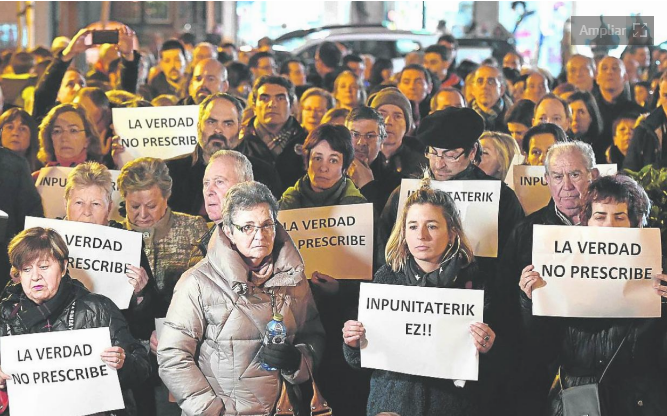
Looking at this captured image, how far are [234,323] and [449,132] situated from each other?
7.41ft

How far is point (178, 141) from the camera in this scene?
9047 mm

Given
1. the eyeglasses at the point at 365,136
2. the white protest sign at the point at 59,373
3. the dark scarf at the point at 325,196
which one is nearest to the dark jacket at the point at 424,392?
the white protest sign at the point at 59,373

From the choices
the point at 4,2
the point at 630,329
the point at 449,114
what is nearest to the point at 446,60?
the point at 449,114

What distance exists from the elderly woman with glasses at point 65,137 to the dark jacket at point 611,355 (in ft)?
12.1

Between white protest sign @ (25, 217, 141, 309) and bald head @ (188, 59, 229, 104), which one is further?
bald head @ (188, 59, 229, 104)

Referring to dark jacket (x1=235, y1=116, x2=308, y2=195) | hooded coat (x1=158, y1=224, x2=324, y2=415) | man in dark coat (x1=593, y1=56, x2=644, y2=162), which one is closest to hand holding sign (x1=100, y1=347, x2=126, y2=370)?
hooded coat (x1=158, y1=224, x2=324, y2=415)

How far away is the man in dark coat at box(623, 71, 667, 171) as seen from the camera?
31.2ft

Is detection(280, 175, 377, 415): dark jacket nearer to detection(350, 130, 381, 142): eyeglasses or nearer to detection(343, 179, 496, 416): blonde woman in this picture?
detection(350, 130, 381, 142): eyeglasses

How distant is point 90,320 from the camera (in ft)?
18.3

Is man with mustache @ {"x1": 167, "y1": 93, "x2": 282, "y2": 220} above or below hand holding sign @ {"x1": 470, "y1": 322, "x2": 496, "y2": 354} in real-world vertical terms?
above

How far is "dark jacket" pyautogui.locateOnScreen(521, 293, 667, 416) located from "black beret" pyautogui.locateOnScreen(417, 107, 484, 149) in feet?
5.08

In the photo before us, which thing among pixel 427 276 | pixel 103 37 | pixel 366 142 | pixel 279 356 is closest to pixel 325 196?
pixel 366 142

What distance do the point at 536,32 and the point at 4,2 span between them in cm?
1413

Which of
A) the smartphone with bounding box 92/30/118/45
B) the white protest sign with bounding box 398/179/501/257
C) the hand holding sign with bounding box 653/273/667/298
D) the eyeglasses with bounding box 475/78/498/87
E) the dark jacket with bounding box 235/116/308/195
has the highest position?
the smartphone with bounding box 92/30/118/45
